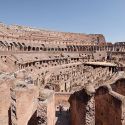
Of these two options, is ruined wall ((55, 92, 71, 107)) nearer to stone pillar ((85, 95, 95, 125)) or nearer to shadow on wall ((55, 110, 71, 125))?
shadow on wall ((55, 110, 71, 125))

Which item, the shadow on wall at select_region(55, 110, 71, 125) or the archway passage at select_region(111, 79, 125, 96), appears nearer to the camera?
the archway passage at select_region(111, 79, 125, 96)

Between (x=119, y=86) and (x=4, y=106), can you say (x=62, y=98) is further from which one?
(x=4, y=106)

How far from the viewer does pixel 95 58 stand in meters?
52.4

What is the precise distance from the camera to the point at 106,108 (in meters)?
9.46

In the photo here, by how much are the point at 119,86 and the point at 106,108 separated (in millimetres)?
2429

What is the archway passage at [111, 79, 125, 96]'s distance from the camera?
1137cm

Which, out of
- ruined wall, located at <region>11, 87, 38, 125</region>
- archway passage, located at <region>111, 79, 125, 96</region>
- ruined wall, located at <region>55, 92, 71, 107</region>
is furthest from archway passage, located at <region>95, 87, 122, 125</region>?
ruined wall, located at <region>55, 92, 71, 107</region>

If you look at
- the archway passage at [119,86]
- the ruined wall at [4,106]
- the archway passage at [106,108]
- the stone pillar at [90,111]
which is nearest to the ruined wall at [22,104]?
the ruined wall at [4,106]

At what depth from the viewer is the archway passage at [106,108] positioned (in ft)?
28.3

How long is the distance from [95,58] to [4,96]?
4442 cm

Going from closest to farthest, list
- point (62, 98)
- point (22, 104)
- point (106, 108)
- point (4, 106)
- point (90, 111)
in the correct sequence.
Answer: point (90, 111) → point (22, 104) → point (4, 106) → point (106, 108) → point (62, 98)

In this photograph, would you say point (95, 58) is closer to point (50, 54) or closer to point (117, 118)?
point (50, 54)

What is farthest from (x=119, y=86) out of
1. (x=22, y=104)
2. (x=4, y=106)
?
(x=4, y=106)

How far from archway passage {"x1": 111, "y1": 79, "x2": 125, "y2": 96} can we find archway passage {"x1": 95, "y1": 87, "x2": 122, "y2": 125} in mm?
1504
